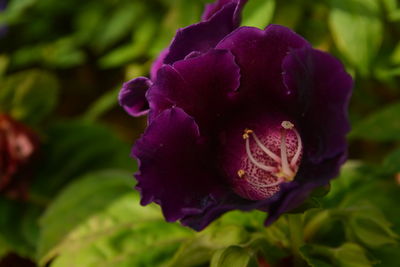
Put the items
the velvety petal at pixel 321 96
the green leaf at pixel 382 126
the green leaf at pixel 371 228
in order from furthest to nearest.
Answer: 1. the green leaf at pixel 382 126
2. the green leaf at pixel 371 228
3. the velvety petal at pixel 321 96

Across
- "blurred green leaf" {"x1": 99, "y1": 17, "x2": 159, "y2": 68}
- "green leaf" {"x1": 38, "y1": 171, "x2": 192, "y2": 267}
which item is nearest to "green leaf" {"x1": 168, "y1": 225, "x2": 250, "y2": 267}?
"green leaf" {"x1": 38, "y1": 171, "x2": 192, "y2": 267}

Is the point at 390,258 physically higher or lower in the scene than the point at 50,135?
higher

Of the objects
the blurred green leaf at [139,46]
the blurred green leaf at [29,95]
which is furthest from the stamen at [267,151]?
the blurred green leaf at [29,95]

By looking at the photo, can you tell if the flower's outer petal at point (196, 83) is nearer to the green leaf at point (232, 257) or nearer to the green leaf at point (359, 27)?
the green leaf at point (232, 257)

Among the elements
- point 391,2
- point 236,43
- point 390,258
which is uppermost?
point 236,43

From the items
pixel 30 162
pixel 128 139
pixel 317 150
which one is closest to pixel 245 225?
pixel 317 150

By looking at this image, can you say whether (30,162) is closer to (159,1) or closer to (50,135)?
(50,135)
